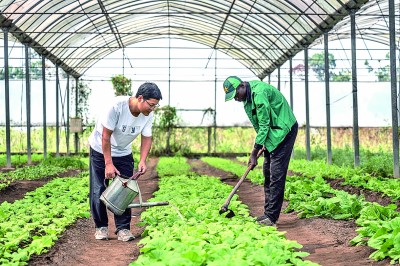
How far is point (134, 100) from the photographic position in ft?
21.6

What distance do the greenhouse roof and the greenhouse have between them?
0.32 feet

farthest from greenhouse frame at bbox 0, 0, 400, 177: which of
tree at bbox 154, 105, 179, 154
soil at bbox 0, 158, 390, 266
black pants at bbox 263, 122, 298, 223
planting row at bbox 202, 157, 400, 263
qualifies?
black pants at bbox 263, 122, 298, 223

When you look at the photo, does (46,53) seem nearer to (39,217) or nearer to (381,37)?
(381,37)

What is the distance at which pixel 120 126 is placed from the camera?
21.9 feet

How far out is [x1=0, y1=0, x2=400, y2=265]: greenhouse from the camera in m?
5.97

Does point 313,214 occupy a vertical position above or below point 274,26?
below

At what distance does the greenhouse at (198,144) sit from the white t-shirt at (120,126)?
0.05ft

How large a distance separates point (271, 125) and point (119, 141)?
157 centimetres

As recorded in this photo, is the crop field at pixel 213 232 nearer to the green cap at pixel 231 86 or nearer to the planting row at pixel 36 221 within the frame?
the planting row at pixel 36 221

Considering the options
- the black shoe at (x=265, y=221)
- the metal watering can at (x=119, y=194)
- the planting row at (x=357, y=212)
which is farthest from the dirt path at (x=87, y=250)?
the planting row at (x=357, y=212)

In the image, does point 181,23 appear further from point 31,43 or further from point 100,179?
point 100,179

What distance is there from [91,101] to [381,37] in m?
12.2

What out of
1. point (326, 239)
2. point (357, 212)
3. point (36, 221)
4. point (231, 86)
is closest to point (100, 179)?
point (36, 221)

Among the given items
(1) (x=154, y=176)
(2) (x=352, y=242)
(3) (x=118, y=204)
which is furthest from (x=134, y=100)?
(1) (x=154, y=176)
